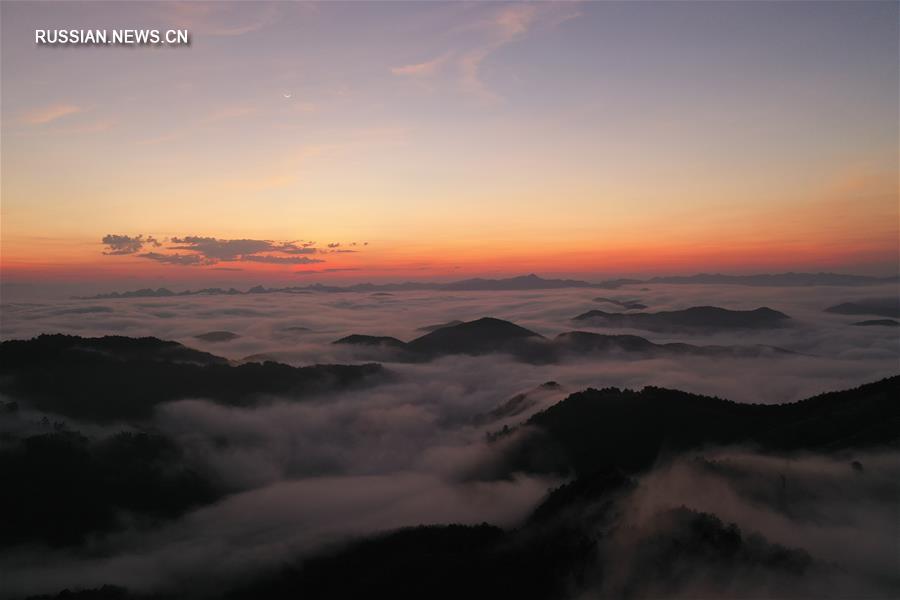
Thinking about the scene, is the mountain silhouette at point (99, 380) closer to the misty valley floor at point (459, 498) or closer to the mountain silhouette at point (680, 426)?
the misty valley floor at point (459, 498)

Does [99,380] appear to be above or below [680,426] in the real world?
above

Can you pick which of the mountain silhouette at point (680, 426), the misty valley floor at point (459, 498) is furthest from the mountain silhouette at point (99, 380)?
the mountain silhouette at point (680, 426)

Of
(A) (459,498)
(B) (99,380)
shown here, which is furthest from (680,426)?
(B) (99,380)

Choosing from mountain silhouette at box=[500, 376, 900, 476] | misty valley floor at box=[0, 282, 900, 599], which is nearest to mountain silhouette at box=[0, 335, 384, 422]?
misty valley floor at box=[0, 282, 900, 599]

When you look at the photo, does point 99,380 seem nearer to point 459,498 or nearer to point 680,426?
point 459,498

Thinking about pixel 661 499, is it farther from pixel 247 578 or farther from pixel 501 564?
pixel 247 578

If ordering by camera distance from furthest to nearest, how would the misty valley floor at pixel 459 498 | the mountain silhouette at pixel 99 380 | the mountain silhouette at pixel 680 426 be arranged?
1. the mountain silhouette at pixel 99 380
2. the mountain silhouette at pixel 680 426
3. the misty valley floor at pixel 459 498

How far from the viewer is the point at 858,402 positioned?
363 feet

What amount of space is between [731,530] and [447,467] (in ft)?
262

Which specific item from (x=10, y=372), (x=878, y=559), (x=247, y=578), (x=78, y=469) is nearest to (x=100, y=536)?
(x=78, y=469)

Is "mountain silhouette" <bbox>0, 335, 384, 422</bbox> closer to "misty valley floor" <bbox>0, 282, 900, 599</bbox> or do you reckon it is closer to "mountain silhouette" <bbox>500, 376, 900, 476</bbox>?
"misty valley floor" <bbox>0, 282, 900, 599</bbox>

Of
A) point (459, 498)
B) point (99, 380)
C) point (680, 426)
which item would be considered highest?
point (99, 380)

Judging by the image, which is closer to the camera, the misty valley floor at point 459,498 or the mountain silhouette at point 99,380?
the misty valley floor at point 459,498

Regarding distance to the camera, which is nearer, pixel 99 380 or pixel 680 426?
pixel 680 426
